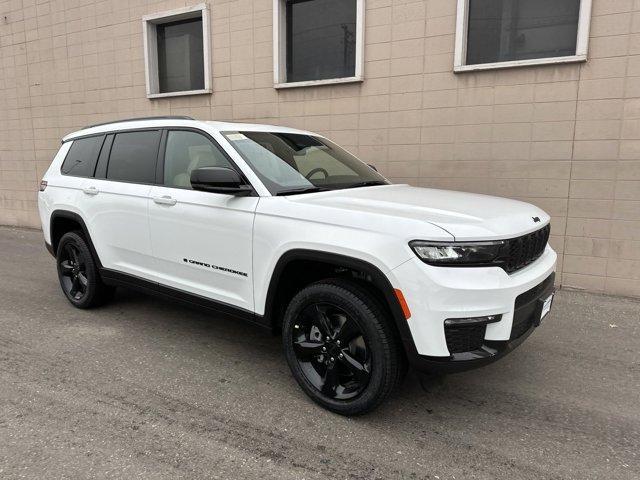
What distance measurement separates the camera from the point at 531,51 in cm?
595

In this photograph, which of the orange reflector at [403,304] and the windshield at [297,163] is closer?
Answer: the orange reflector at [403,304]

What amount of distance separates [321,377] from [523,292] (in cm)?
133

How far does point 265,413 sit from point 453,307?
4.48ft

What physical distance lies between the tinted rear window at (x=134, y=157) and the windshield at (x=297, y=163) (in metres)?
0.85

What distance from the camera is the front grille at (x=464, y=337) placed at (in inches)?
100

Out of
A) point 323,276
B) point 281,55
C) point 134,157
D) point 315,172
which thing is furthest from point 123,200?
point 281,55

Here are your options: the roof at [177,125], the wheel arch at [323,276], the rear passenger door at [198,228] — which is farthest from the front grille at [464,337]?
the roof at [177,125]

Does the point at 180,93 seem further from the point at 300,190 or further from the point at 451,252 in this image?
the point at 451,252

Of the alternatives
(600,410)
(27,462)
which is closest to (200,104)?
(27,462)

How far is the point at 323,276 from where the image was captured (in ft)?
10.5

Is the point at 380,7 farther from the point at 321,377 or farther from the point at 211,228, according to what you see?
the point at 321,377

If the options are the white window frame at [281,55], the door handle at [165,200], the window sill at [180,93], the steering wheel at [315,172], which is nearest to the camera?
the steering wheel at [315,172]

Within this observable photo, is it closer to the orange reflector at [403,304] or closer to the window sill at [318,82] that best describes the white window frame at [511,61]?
the window sill at [318,82]

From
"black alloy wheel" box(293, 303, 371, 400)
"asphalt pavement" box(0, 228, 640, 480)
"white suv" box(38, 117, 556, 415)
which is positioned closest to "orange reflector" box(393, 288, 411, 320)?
"white suv" box(38, 117, 556, 415)
